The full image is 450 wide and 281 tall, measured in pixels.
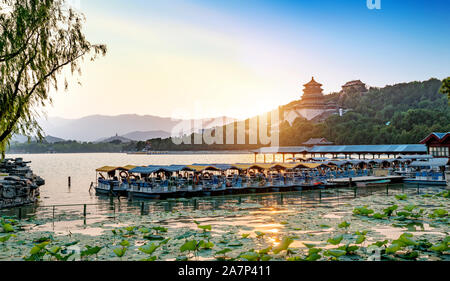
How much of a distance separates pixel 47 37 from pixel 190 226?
36.5 ft

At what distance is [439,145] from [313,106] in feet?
331

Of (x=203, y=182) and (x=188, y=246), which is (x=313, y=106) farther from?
(x=188, y=246)

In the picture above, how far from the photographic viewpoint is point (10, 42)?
1477 centimetres

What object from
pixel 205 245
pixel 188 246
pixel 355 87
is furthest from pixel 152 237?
pixel 355 87

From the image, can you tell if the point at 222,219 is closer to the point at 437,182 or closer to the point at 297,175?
the point at 297,175

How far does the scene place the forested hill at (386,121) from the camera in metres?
91.6

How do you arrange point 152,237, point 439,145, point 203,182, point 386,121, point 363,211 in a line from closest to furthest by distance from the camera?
point 152,237
point 363,211
point 203,182
point 439,145
point 386,121

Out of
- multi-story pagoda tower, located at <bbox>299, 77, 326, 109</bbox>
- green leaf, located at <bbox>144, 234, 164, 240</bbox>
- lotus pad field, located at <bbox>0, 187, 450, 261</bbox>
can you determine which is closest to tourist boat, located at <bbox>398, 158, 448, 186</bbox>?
lotus pad field, located at <bbox>0, 187, 450, 261</bbox>

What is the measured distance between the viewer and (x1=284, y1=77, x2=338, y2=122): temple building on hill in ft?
504

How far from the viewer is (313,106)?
156 m

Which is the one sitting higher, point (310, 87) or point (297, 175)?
point (310, 87)

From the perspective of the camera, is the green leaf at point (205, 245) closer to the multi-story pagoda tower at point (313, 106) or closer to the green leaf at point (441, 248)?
the green leaf at point (441, 248)

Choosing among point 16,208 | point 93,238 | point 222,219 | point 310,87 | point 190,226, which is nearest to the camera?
point 93,238
